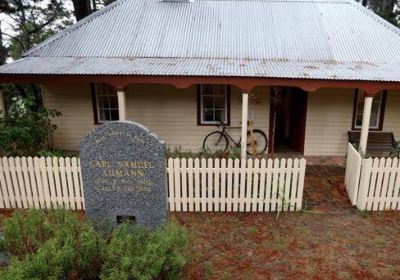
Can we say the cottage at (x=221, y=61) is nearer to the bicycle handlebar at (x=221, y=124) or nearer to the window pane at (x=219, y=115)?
the window pane at (x=219, y=115)

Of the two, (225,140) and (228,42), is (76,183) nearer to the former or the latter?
(225,140)

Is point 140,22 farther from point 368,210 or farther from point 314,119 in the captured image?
point 368,210

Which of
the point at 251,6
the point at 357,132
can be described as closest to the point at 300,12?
the point at 251,6

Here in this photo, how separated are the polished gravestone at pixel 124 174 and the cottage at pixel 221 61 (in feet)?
15.0

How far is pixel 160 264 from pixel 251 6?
10.5m

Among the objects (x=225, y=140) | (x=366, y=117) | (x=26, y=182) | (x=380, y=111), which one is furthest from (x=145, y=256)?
(x=380, y=111)

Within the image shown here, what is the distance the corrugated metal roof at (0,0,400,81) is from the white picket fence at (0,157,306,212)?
312 centimetres

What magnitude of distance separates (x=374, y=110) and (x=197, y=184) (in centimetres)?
726

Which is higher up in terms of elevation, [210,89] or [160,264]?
[210,89]

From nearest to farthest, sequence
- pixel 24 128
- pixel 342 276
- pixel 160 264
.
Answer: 1. pixel 160 264
2. pixel 342 276
3. pixel 24 128

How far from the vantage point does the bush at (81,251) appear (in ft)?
11.2

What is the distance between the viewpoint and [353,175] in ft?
23.0

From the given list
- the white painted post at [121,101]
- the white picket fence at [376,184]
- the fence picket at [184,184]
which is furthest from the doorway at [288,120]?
the fence picket at [184,184]

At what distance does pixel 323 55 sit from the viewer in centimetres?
1007
